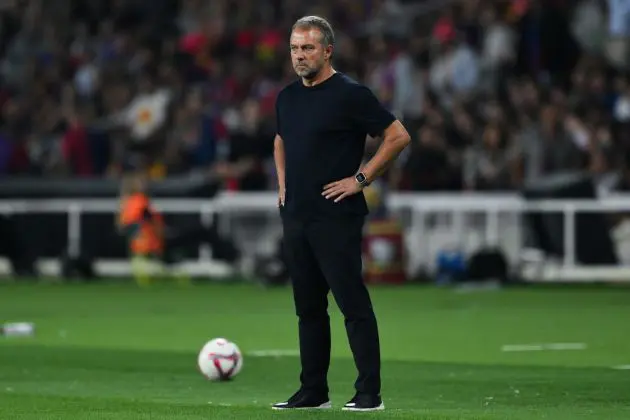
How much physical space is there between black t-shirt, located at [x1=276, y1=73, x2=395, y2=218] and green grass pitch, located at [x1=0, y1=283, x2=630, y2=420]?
1.25 meters

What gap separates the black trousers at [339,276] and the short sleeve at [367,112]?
21.8 inches

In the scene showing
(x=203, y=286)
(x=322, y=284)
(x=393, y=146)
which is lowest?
(x=203, y=286)

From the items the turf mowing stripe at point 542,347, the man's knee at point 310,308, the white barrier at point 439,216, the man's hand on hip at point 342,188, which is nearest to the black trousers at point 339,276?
the man's knee at point 310,308

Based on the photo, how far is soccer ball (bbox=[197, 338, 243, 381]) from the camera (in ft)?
43.2

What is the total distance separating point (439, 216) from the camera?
2681 centimetres

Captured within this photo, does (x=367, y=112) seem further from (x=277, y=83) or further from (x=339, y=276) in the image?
(x=277, y=83)

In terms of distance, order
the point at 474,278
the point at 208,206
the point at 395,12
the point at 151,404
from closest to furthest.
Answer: the point at 151,404 → the point at 474,278 → the point at 208,206 → the point at 395,12

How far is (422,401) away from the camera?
1159 cm

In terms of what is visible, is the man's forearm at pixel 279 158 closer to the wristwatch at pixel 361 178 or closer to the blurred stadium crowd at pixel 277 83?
the wristwatch at pixel 361 178

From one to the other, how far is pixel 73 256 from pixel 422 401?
16.9 m

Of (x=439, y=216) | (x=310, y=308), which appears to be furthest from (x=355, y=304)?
(x=439, y=216)

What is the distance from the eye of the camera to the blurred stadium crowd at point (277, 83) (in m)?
27.5

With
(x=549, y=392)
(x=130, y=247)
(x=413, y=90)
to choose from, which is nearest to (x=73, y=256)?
(x=130, y=247)

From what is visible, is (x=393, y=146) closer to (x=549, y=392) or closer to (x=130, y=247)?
(x=549, y=392)
